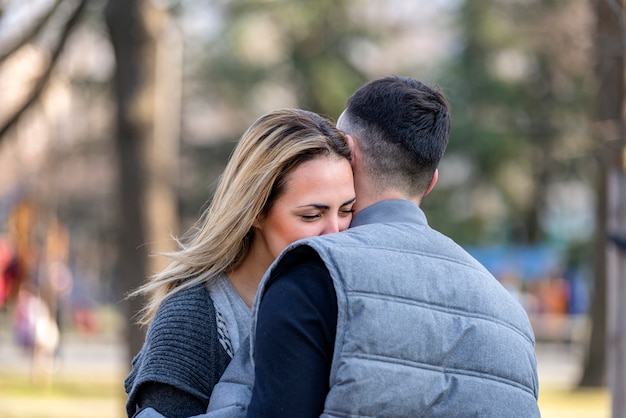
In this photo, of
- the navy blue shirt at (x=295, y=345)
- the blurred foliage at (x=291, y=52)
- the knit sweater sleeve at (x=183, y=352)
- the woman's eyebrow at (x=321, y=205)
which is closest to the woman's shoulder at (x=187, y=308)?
the knit sweater sleeve at (x=183, y=352)

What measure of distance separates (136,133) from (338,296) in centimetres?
667

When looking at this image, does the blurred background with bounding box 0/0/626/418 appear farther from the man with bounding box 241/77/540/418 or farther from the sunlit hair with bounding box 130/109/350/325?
the man with bounding box 241/77/540/418

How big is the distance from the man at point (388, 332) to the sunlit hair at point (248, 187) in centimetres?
29

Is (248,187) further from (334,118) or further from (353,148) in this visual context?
(334,118)

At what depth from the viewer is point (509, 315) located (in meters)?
2.61

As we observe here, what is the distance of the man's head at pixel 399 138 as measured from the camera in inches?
109

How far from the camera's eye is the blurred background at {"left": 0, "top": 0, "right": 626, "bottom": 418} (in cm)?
1408

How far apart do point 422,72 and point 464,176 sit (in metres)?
3.45

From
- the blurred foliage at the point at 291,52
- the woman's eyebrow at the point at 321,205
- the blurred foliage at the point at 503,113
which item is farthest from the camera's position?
the blurred foliage at the point at 503,113

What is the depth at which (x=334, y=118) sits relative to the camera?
19688 mm

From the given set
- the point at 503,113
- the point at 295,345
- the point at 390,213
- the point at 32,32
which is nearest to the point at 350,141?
the point at 390,213

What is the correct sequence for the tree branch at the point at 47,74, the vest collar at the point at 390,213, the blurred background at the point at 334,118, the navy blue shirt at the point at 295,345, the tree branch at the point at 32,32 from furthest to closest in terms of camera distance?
the blurred background at the point at 334,118 < the tree branch at the point at 47,74 < the tree branch at the point at 32,32 < the vest collar at the point at 390,213 < the navy blue shirt at the point at 295,345

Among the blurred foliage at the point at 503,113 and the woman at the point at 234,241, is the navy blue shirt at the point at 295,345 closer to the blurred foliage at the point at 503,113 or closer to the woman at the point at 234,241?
the woman at the point at 234,241

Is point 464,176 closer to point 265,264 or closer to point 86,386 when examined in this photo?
point 86,386
